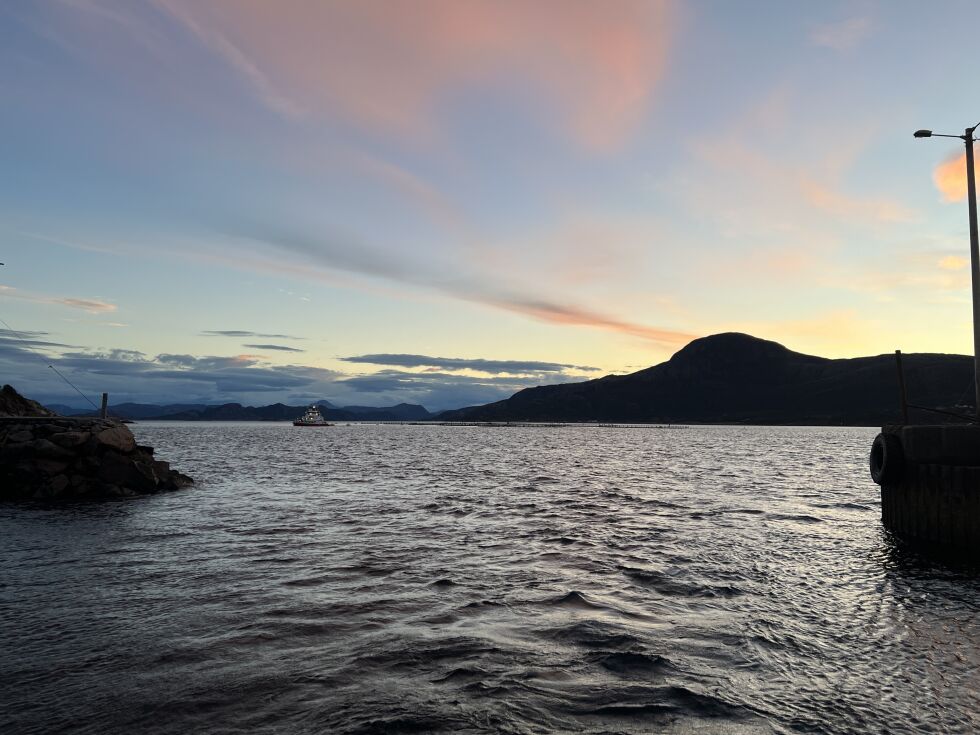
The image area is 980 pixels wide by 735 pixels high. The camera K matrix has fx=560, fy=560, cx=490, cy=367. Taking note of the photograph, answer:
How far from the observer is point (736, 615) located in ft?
38.5

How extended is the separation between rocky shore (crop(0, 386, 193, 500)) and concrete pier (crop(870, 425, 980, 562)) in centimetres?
3676

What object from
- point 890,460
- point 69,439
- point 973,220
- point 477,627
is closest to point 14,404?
point 69,439

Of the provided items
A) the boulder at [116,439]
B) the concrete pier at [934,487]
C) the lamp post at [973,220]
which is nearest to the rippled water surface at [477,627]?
the concrete pier at [934,487]

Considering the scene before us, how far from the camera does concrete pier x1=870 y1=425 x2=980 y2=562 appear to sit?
16.6m

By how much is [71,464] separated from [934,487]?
40372 millimetres

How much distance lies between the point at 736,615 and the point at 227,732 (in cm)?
975

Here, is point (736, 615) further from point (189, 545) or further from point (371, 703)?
point (189, 545)

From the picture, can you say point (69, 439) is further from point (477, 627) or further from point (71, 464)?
point (477, 627)

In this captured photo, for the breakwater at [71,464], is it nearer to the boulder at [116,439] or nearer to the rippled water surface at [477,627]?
the boulder at [116,439]

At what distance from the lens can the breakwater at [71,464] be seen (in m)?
29.8

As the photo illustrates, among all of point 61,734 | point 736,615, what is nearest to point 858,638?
point 736,615

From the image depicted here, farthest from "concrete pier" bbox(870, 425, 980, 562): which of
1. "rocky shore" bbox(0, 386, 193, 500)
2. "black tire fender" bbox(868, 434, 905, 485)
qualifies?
"rocky shore" bbox(0, 386, 193, 500)

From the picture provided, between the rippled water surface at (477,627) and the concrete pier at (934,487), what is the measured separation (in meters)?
1.13

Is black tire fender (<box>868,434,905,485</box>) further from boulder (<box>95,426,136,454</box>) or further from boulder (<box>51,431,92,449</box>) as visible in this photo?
boulder (<box>51,431,92,449</box>)
